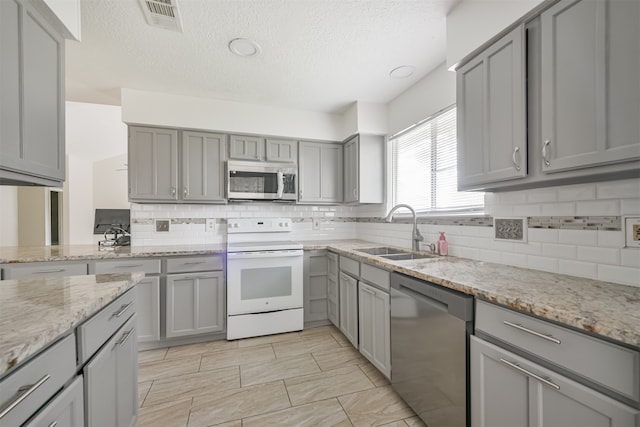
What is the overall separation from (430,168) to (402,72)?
37.5 inches

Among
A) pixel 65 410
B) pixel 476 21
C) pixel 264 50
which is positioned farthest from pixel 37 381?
pixel 476 21

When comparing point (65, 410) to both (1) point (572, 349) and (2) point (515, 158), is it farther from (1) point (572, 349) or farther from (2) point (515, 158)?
(2) point (515, 158)

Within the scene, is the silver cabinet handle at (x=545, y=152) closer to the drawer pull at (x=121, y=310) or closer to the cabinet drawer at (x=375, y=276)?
the cabinet drawer at (x=375, y=276)

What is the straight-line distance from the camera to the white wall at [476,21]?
133 cm

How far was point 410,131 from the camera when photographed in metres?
2.82

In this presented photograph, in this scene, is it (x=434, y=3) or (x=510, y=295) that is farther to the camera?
(x=434, y=3)

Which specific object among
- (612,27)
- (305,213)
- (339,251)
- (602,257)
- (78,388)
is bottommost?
(78,388)

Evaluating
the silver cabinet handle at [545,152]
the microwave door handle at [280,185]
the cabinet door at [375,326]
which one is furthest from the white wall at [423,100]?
the cabinet door at [375,326]

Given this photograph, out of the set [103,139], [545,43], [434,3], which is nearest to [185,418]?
[545,43]

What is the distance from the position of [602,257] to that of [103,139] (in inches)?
302

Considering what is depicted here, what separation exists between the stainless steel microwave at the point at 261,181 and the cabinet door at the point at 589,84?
96.8 inches

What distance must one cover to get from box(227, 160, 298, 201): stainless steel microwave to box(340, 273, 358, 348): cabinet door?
1.25 meters

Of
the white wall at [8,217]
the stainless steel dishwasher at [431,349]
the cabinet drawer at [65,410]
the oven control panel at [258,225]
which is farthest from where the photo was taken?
the white wall at [8,217]

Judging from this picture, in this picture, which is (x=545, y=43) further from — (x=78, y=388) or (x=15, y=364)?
(x=78, y=388)
